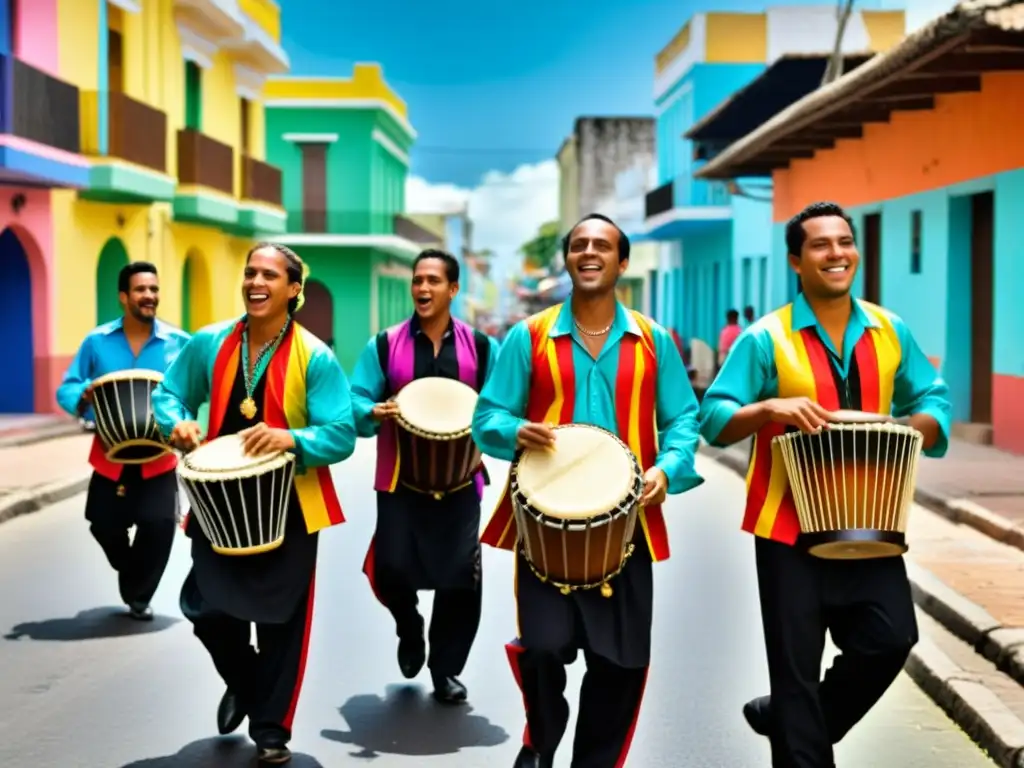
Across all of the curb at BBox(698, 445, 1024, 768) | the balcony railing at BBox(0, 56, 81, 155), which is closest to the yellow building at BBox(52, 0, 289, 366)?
the balcony railing at BBox(0, 56, 81, 155)

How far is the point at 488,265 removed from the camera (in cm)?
15325

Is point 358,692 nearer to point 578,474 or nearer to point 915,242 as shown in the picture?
point 578,474

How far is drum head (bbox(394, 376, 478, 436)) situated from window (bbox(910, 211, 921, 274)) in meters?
14.9

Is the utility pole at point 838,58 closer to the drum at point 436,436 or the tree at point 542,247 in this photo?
the drum at point 436,436

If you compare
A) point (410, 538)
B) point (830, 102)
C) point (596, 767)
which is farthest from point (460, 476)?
point (830, 102)

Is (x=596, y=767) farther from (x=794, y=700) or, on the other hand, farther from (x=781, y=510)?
(x=781, y=510)

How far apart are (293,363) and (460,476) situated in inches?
55.9

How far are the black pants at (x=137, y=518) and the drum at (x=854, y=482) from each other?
14.9ft

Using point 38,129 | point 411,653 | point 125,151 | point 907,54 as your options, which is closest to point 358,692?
point 411,653

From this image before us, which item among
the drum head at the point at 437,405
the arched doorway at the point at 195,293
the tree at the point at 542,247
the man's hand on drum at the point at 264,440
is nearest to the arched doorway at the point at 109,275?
the arched doorway at the point at 195,293

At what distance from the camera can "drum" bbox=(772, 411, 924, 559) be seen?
16.5 feet

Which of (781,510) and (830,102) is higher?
(830,102)

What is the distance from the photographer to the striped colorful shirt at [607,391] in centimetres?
547

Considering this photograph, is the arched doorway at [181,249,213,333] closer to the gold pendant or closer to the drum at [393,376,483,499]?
the drum at [393,376,483,499]
